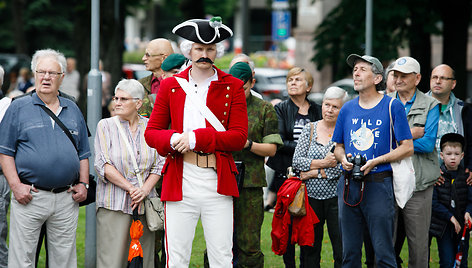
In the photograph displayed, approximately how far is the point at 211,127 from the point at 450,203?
3322 mm

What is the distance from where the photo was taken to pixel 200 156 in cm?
557

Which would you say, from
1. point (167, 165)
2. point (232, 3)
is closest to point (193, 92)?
point (167, 165)

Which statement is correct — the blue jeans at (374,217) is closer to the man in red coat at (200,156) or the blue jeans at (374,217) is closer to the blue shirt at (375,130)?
the blue shirt at (375,130)

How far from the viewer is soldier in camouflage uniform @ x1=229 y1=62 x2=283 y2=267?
673cm

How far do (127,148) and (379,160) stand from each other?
220cm

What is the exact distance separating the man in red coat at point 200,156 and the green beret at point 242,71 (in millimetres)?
1229

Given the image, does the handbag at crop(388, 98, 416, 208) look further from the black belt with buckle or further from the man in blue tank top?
the black belt with buckle

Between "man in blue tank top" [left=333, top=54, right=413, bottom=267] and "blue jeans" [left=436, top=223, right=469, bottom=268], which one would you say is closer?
"man in blue tank top" [left=333, top=54, right=413, bottom=267]

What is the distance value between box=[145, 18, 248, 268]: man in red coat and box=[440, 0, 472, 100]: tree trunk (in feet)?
34.7

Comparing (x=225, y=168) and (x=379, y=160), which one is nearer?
(x=225, y=168)

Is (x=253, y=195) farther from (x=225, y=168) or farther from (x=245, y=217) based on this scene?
(x=225, y=168)

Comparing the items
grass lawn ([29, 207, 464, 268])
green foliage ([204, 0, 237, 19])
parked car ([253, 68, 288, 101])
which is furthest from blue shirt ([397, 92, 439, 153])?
green foliage ([204, 0, 237, 19])

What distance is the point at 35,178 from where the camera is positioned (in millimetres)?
6180

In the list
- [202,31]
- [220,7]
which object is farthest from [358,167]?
[220,7]
